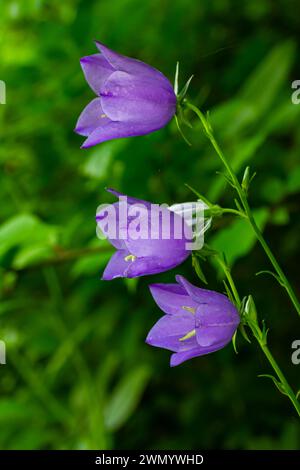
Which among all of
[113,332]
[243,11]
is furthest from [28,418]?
[243,11]

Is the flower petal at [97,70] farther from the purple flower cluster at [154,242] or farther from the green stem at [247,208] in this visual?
the green stem at [247,208]

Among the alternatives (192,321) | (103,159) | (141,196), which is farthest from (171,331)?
(141,196)

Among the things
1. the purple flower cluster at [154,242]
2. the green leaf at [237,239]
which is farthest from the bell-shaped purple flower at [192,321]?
the green leaf at [237,239]

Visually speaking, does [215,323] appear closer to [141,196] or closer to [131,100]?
[131,100]

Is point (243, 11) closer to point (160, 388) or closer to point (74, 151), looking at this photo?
point (74, 151)

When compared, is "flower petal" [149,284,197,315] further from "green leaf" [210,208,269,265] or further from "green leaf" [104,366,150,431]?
"green leaf" [104,366,150,431]

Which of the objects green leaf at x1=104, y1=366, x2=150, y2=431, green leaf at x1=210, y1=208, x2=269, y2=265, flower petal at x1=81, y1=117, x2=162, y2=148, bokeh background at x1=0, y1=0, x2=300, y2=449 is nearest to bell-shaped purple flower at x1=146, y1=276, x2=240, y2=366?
flower petal at x1=81, y1=117, x2=162, y2=148
